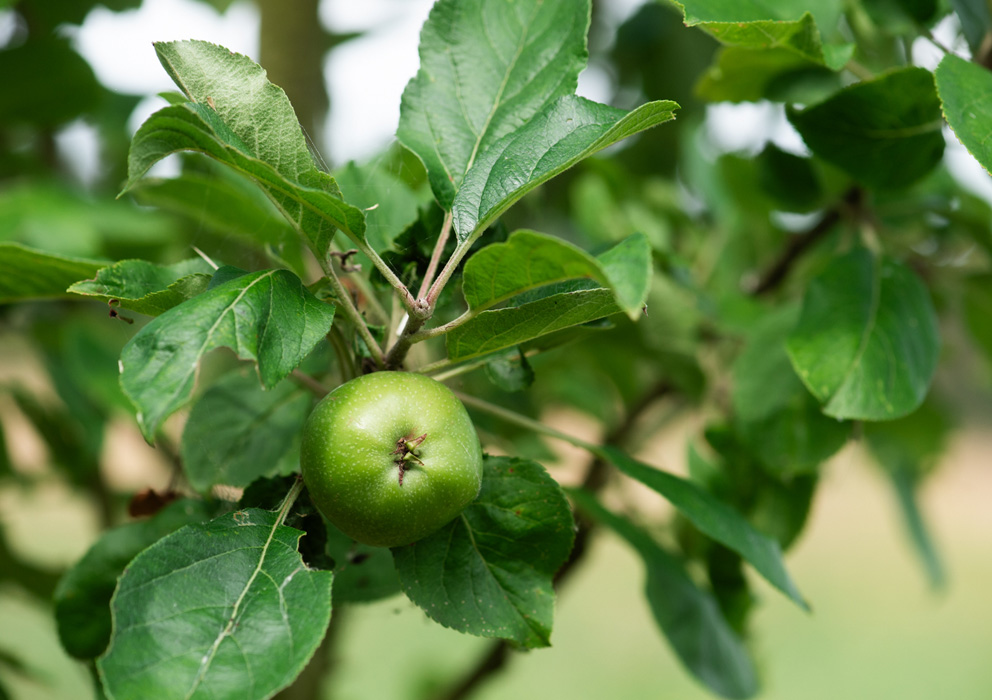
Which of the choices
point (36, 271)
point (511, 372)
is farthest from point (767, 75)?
point (36, 271)

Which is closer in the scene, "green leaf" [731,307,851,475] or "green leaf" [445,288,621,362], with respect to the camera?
"green leaf" [445,288,621,362]

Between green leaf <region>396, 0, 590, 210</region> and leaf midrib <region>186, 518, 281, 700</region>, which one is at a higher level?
green leaf <region>396, 0, 590, 210</region>

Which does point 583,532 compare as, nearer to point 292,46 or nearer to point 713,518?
point 713,518

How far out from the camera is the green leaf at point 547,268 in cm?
41

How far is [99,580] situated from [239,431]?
0.56ft

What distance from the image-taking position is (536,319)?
52cm

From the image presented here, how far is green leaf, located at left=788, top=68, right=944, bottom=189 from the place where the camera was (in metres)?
0.75

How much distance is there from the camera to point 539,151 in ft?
1.75

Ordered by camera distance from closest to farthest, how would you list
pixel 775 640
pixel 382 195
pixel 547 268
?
pixel 547 268, pixel 382 195, pixel 775 640

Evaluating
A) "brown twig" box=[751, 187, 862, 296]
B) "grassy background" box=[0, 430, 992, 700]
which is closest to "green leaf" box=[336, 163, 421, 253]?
"brown twig" box=[751, 187, 862, 296]

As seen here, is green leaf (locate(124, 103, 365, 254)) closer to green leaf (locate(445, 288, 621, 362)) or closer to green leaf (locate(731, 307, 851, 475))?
green leaf (locate(445, 288, 621, 362))

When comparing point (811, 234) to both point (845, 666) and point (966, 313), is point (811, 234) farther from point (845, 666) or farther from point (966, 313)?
point (845, 666)

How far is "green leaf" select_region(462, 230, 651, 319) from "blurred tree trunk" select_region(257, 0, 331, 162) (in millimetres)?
804

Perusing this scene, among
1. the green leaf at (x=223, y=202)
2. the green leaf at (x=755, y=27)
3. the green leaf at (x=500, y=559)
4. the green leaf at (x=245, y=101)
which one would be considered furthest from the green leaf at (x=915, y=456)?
the green leaf at (x=245, y=101)
